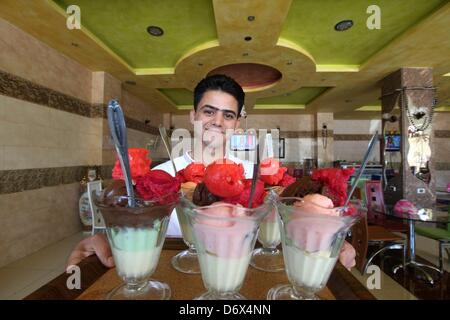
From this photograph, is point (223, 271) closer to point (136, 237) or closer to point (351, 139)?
point (136, 237)

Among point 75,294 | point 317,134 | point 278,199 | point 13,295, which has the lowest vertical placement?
point 13,295

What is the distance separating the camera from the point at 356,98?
628cm

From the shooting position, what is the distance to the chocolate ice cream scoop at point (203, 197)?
0.59 meters

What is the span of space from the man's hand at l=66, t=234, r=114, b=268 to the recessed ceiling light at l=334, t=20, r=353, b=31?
3.55 meters

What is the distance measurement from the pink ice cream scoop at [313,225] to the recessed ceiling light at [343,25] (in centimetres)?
334

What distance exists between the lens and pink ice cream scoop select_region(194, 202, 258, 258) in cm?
50

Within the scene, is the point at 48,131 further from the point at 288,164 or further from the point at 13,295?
the point at 288,164

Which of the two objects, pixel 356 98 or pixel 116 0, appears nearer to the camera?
pixel 116 0

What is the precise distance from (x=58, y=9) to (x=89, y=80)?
195 cm

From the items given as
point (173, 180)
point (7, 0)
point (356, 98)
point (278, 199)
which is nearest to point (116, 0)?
point (7, 0)

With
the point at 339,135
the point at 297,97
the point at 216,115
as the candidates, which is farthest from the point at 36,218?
the point at 339,135

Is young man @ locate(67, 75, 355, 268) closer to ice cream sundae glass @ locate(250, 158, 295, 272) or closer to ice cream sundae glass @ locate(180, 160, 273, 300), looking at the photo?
ice cream sundae glass @ locate(250, 158, 295, 272)

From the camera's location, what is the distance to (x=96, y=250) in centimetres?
78

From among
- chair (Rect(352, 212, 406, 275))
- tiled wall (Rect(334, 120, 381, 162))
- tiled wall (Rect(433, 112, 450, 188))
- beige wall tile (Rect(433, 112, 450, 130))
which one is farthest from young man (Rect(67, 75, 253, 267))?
beige wall tile (Rect(433, 112, 450, 130))
